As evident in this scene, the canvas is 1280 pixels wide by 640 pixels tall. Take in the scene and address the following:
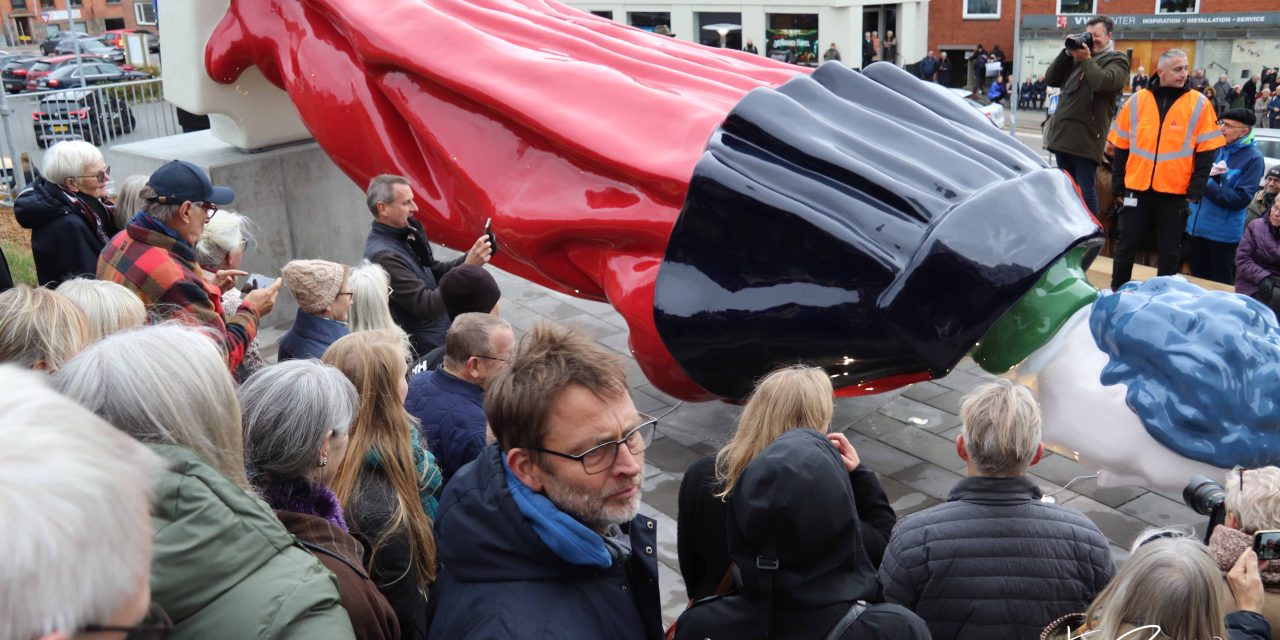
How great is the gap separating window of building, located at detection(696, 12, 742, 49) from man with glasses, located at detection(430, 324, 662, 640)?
80.3 ft

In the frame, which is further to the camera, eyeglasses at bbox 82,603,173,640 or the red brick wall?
the red brick wall

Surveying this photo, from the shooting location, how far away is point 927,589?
2.30m

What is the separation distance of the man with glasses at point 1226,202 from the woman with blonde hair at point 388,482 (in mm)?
4787

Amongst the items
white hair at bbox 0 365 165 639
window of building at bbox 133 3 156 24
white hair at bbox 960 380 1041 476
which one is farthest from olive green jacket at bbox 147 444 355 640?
window of building at bbox 133 3 156 24

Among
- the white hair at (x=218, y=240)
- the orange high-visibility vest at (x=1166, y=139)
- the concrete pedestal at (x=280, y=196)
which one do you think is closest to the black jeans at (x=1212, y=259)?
the orange high-visibility vest at (x=1166, y=139)

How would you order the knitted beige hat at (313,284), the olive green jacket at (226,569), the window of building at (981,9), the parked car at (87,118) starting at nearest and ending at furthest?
1. the olive green jacket at (226,569)
2. the knitted beige hat at (313,284)
3. the parked car at (87,118)
4. the window of building at (981,9)

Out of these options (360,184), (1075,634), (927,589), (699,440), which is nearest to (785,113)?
(699,440)

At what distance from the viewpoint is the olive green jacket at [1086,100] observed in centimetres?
596

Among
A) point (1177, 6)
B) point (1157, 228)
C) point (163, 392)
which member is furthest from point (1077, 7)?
point (163, 392)

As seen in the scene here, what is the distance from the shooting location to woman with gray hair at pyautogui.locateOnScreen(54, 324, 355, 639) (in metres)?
1.45

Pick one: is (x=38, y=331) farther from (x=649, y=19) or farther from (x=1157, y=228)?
(x=649, y=19)

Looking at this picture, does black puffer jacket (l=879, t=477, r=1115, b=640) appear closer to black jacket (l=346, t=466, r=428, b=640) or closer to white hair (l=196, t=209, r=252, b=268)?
black jacket (l=346, t=466, r=428, b=640)

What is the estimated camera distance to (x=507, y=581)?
176 centimetres

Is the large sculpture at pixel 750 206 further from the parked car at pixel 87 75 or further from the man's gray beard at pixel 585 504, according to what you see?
the parked car at pixel 87 75
